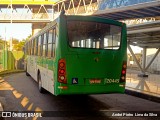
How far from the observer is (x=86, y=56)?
29.7ft

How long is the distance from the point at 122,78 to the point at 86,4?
46.9m

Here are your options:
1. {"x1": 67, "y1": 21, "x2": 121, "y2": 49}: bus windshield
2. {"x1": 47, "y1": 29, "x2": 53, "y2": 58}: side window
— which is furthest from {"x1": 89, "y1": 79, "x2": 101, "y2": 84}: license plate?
{"x1": 47, "y1": 29, "x2": 53, "y2": 58}: side window

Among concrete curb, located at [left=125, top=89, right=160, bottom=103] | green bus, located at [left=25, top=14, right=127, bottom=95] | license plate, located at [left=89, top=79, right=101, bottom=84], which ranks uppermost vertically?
green bus, located at [left=25, top=14, right=127, bottom=95]

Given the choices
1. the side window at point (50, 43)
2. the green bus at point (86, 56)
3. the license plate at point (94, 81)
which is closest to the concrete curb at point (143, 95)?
the green bus at point (86, 56)

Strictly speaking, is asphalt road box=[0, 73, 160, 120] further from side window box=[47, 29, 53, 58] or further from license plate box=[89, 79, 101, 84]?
side window box=[47, 29, 53, 58]

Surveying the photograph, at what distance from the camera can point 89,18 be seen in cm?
922

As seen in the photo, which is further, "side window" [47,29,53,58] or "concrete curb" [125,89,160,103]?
"concrete curb" [125,89,160,103]

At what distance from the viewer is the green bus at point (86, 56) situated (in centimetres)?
880

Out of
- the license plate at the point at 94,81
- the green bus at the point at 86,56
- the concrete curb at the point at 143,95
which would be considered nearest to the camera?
the green bus at the point at 86,56

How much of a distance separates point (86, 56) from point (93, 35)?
2.57ft

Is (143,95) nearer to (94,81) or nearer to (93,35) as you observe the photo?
(94,81)

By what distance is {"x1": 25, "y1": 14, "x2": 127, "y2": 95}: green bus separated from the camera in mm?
8797

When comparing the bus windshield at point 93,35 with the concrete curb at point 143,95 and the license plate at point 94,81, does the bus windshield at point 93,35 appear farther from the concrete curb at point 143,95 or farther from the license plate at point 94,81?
the concrete curb at point 143,95

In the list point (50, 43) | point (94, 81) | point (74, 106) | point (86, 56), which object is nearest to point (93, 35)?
point (86, 56)
